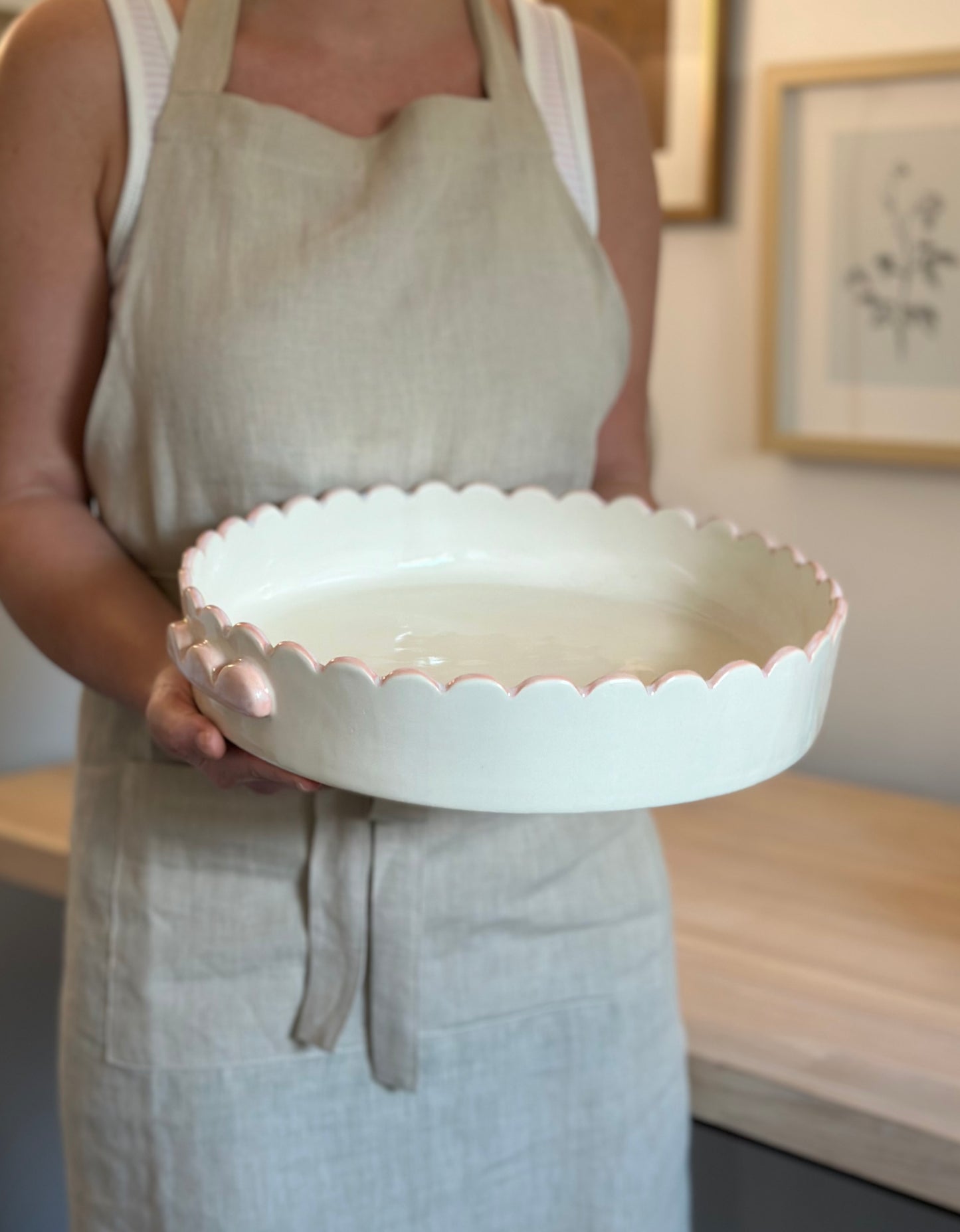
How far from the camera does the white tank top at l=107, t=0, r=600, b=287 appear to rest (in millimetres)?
692

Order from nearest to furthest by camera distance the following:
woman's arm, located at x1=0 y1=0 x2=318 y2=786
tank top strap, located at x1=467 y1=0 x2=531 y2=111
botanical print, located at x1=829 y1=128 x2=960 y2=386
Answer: woman's arm, located at x1=0 y1=0 x2=318 y2=786
tank top strap, located at x1=467 y1=0 x2=531 y2=111
botanical print, located at x1=829 y1=128 x2=960 y2=386

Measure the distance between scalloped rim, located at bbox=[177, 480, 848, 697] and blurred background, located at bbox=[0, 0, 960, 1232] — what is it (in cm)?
66

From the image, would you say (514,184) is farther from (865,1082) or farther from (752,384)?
(752,384)

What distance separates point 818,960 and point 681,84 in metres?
0.93

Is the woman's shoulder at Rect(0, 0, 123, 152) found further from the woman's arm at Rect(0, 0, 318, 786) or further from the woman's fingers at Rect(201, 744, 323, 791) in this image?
the woman's fingers at Rect(201, 744, 323, 791)

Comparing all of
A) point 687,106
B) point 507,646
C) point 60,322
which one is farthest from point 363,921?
point 687,106

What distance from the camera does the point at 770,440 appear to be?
1.40 meters

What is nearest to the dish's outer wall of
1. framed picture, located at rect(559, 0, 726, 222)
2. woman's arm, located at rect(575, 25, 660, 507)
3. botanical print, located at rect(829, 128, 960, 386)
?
woman's arm, located at rect(575, 25, 660, 507)

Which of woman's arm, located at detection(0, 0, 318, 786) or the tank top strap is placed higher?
the tank top strap

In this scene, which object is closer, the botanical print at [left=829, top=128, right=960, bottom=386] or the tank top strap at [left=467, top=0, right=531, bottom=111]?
the tank top strap at [left=467, top=0, right=531, bottom=111]

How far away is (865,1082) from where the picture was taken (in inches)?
34.0

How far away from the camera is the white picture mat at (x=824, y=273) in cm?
125

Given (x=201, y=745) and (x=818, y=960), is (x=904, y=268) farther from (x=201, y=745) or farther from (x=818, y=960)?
Answer: (x=201, y=745)

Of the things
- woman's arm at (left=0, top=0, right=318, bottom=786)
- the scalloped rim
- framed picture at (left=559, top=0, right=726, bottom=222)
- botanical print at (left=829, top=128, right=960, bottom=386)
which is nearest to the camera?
the scalloped rim
